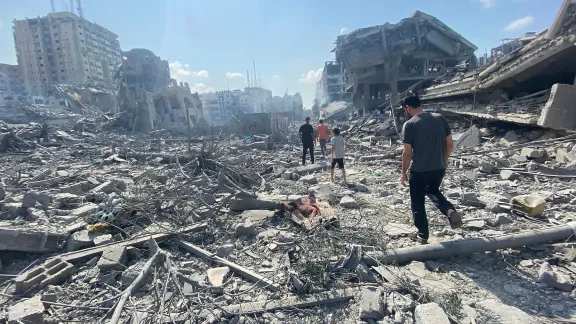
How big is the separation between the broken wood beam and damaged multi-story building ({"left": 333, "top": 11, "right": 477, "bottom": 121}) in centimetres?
1907

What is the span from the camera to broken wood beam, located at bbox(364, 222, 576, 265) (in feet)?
9.51

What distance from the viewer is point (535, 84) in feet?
28.9

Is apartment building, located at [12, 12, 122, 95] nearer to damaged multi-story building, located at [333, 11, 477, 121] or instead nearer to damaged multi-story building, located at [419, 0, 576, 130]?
damaged multi-story building, located at [333, 11, 477, 121]

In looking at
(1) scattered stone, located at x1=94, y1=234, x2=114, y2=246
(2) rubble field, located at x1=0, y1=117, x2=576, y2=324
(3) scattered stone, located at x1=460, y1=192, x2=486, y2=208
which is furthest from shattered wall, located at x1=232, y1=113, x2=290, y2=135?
(1) scattered stone, located at x1=94, y1=234, x2=114, y2=246

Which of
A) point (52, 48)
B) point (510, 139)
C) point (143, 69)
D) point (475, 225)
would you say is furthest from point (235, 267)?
point (52, 48)

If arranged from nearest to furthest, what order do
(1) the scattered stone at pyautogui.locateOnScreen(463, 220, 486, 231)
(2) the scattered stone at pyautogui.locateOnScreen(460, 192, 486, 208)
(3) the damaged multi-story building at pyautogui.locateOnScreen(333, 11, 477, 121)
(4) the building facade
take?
(1) the scattered stone at pyautogui.locateOnScreen(463, 220, 486, 231)
(2) the scattered stone at pyautogui.locateOnScreen(460, 192, 486, 208)
(3) the damaged multi-story building at pyautogui.locateOnScreen(333, 11, 477, 121)
(4) the building facade

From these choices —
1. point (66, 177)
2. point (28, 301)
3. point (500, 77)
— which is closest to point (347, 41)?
point (500, 77)

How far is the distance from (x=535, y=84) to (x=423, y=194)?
28.5ft

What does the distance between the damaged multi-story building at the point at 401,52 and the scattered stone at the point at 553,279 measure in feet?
64.4

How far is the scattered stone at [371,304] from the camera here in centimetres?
221

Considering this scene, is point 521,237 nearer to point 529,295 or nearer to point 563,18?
point 529,295

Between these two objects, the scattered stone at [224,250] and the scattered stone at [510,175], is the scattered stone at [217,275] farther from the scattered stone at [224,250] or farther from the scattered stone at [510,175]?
the scattered stone at [510,175]

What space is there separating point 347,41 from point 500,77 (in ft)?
52.1

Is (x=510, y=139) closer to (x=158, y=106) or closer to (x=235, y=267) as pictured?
(x=235, y=267)
